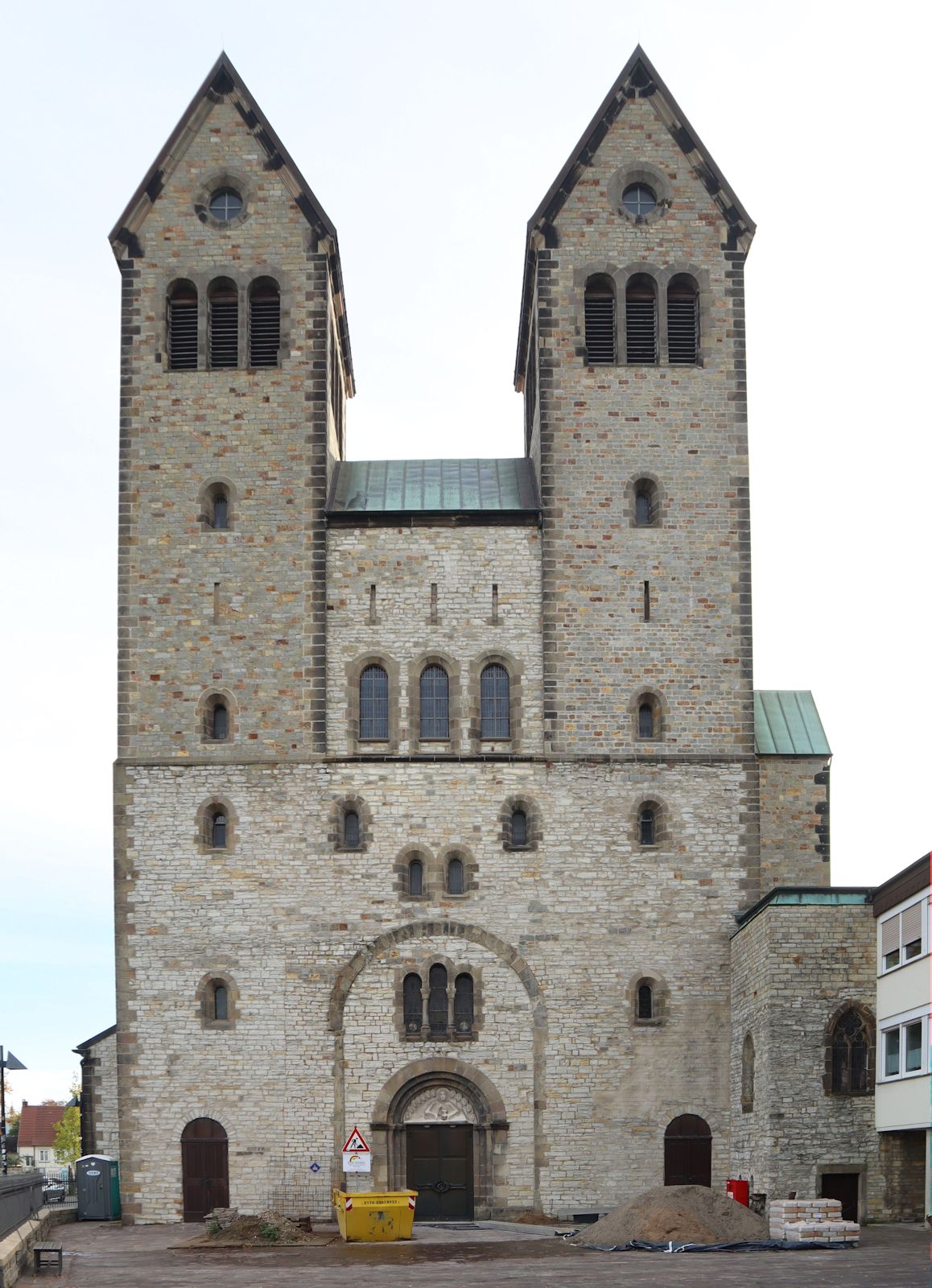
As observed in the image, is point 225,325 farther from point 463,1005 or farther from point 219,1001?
point 463,1005

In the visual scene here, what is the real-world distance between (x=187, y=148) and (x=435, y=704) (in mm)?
15479

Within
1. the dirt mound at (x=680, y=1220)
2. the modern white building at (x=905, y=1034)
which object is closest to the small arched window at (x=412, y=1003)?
the dirt mound at (x=680, y=1220)

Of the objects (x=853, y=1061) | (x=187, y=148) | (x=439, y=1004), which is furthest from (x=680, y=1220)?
(x=187, y=148)

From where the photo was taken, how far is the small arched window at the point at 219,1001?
44156mm

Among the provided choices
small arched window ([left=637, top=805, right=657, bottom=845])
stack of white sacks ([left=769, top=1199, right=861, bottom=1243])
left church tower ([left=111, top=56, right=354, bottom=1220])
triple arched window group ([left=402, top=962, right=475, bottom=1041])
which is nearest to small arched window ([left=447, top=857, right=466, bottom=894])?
triple arched window group ([left=402, top=962, right=475, bottom=1041])

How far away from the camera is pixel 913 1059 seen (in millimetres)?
37062

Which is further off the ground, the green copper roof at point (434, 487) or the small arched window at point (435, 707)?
the green copper roof at point (434, 487)

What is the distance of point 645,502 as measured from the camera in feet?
153

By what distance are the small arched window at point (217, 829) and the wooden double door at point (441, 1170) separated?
788 cm

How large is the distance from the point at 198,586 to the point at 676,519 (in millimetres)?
11606

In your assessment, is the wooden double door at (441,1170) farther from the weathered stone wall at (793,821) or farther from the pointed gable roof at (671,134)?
the pointed gable roof at (671,134)

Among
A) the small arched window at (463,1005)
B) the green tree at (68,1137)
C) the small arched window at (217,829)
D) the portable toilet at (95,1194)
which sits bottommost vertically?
the green tree at (68,1137)

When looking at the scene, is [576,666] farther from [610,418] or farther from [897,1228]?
[897,1228]

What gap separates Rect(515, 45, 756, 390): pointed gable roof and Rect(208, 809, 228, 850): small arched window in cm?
1597
